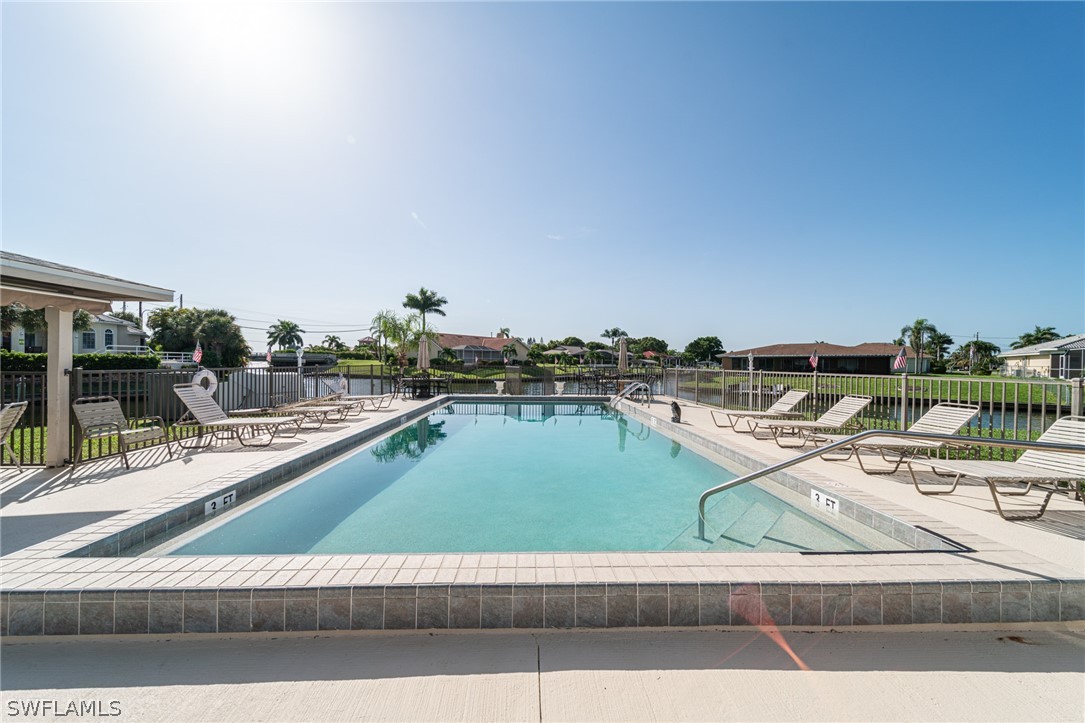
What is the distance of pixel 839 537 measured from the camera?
12.6ft

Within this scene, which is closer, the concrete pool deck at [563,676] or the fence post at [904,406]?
the concrete pool deck at [563,676]

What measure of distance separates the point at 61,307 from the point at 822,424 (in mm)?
10415

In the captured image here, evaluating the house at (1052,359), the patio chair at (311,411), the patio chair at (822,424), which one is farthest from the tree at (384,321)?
the house at (1052,359)

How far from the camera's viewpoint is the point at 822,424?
23.1 ft

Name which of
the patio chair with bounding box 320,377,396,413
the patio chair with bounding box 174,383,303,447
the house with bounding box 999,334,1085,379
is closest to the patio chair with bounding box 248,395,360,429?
the patio chair with bounding box 320,377,396,413

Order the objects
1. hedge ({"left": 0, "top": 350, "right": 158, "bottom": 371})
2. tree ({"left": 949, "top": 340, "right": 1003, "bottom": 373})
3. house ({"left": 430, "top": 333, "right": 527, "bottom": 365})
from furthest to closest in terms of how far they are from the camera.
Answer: house ({"left": 430, "top": 333, "right": 527, "bottom": 365}) → tree ({"left": 949, "top": 340, "right": 1003, "bottom": 373}) → hedge ({"left": 0, "top": 350, "right": 158, "bottom": 371})

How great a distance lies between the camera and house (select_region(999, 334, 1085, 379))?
27.3 metres

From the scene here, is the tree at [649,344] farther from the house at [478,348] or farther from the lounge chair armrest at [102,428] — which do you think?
the lounge chair armrest at [102,428]

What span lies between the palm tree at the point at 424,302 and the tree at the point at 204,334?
49.9ft

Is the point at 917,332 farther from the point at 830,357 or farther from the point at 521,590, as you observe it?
the point at 521,590

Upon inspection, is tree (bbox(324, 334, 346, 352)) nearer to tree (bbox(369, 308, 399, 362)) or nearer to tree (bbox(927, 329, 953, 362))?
tree (bbox(369, 308, 399, 362))

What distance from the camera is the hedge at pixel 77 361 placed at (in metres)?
18.2

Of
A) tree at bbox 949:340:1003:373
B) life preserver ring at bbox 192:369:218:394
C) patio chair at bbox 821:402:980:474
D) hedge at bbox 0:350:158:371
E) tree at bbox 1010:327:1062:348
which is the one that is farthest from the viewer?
tree at bbox 1010:327:1062:348

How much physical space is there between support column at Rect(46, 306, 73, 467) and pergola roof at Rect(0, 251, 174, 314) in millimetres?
202
